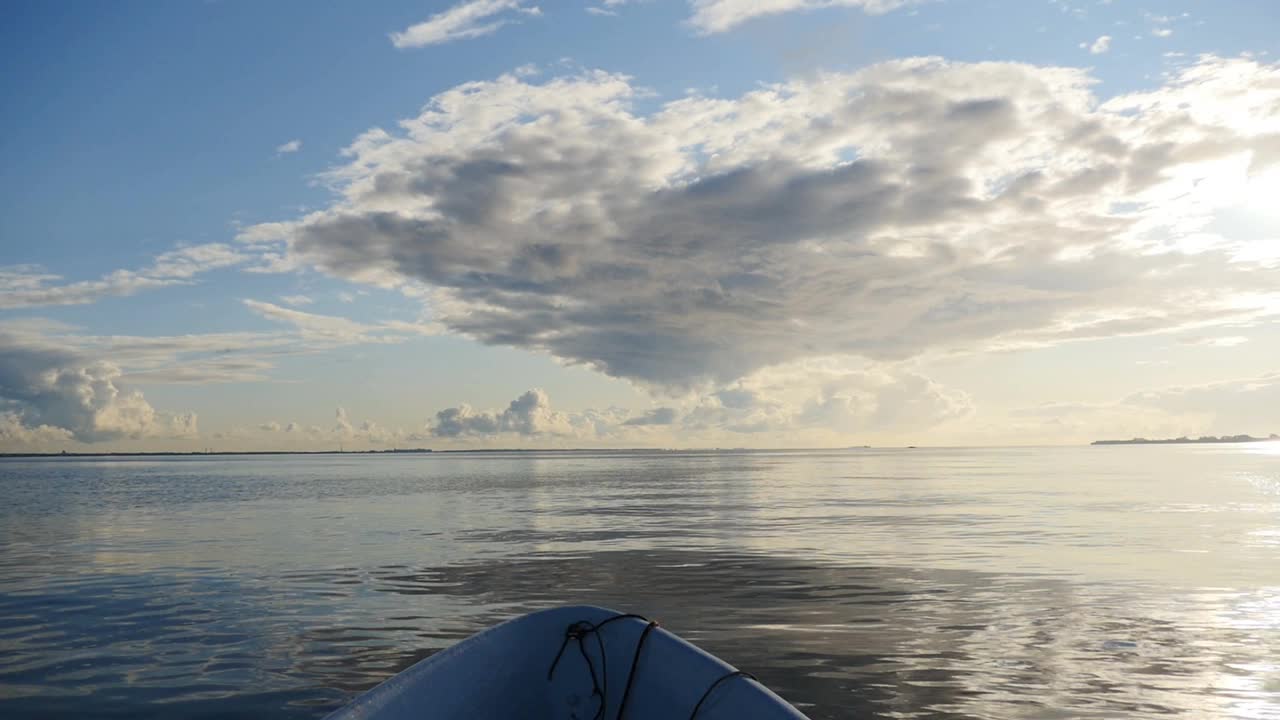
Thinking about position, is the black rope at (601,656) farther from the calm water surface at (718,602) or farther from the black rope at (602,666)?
the calm water surface at (718,602)

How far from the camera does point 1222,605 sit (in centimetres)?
1515

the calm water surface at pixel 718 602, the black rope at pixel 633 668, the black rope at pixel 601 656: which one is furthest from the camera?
the calm water surface at pixel 718 602

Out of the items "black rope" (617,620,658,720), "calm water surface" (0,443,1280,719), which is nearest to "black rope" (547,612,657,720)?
"black rope" (617,620,658,720)

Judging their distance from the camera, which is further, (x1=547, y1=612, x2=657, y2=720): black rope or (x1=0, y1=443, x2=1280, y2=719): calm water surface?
(x1=0, y1=443, x2=1280, y2=719): calm water surface

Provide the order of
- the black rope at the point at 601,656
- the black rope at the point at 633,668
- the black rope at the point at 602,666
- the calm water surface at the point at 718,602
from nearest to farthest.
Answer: the black rope at the point at 602,666 < the black rope at the point at 633,668 < the black rope at the point at 601,656 < the calm water surface at the point at 718,602

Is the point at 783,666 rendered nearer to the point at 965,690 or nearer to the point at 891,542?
the point at 965,690

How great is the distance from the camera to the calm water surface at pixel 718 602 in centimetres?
1007

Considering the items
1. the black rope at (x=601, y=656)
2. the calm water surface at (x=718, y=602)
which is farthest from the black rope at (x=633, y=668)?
the calm water surface at (x=718, y=602)

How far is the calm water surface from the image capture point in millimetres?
10070

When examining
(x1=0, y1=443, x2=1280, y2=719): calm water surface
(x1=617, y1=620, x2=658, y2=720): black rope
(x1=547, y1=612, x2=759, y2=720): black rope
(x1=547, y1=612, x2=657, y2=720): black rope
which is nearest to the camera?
(x1=547, y1=612, x2=759, y2=720): black rope

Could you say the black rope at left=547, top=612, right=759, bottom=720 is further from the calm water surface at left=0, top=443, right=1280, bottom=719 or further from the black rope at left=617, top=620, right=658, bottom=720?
the calm water surface at left=0, top=443, right=1280, bottom=719

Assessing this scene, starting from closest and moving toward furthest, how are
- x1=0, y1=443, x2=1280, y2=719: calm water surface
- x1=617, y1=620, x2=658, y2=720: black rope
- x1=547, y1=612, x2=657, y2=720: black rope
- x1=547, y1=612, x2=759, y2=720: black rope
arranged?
x1=547, y1=612, x2=759, y2=720: black rope < x1=617, y1=620, x2=658, y2=720: black rope < x1=547, y1=612, x2=657, y2=720: black rope < x1=0, y1=443, x2=1280, y2=719: calm water surface

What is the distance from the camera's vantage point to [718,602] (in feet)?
50.0

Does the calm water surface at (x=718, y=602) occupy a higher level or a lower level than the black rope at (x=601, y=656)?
lower
